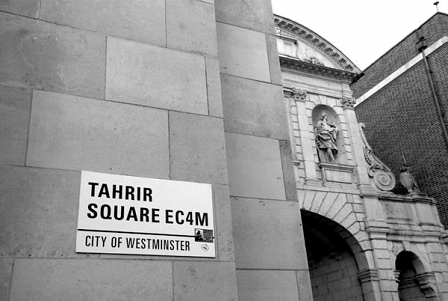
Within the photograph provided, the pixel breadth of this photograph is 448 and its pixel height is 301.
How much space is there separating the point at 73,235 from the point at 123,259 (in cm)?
40

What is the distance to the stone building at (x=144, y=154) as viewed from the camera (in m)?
3.47

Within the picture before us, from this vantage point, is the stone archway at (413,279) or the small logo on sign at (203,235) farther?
the stone archway at (413,279)

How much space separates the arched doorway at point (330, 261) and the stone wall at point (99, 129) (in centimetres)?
1463

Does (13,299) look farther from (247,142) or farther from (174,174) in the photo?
(247,142)

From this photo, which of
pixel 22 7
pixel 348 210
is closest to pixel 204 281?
pixel 22 7

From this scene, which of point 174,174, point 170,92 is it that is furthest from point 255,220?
point 170,92

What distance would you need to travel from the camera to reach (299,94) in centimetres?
2069

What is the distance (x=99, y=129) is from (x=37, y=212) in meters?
0.85

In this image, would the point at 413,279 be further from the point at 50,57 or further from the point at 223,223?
the point at 50,57

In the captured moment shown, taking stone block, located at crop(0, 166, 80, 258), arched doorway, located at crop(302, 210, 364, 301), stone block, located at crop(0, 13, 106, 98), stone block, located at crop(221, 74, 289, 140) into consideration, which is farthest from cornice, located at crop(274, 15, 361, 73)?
stone block, located at crop(0, 166, 80, 258)

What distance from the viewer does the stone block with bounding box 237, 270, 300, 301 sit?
437cm

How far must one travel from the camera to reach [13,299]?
3156 mm

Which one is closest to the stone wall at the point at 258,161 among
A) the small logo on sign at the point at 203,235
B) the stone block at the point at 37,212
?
the small logo on sign at the point at 203,235

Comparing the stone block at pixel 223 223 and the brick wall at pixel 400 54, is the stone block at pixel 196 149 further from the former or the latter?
the brick wall at pixel 400 54
